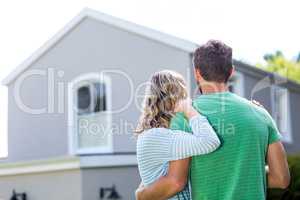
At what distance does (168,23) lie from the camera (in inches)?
599

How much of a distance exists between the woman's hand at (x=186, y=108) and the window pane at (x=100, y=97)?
1092 centimetres

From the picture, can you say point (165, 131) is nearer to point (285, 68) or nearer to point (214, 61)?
point (214, 61)

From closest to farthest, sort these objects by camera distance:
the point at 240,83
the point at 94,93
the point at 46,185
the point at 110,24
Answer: the point at 46,185, the point at 240,83, the point at 110,24, the point at 94,93

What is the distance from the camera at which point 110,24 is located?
14016 mm

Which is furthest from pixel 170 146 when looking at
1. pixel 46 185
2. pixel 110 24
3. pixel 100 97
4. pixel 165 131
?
pixel 100 97

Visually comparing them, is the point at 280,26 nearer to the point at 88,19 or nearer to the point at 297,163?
the point at 88,19

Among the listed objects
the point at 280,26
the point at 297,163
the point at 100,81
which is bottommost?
the point at 297,163

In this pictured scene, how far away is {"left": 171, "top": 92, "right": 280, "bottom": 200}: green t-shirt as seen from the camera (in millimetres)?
3066

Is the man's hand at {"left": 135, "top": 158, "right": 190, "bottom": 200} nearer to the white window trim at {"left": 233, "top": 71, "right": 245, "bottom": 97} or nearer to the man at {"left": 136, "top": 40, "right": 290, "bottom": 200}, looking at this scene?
the man at {"left": 136, "top": 40, "right": 290, "bottom": 200}

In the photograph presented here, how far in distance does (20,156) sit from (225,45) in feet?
45.5

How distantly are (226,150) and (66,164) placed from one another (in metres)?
6.66

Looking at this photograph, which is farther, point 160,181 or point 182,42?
point 182,42

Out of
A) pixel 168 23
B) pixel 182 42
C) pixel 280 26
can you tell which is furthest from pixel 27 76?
pixel 280 26

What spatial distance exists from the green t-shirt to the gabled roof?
883 centimetres
